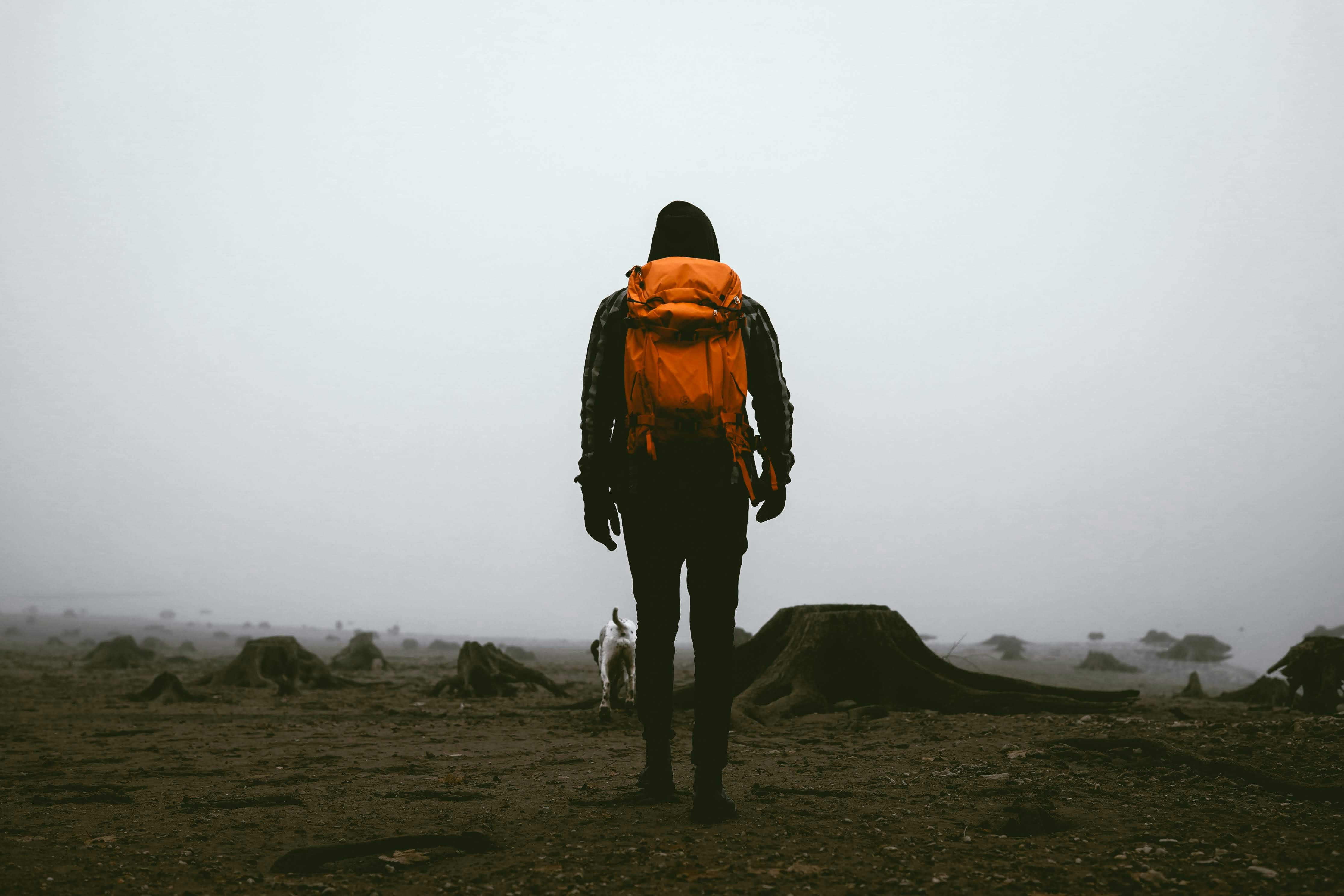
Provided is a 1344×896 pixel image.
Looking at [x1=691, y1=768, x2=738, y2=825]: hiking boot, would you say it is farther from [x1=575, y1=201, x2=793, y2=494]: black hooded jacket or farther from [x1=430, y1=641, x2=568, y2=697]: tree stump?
[x1=430, y1=641, x2=568, y2=697]: tree stump

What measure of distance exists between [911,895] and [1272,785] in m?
2.49

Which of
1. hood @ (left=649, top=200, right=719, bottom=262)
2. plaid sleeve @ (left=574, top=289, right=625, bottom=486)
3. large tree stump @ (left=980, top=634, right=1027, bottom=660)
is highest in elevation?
hood @ (left=649, top=200, right=719, bottom=262)

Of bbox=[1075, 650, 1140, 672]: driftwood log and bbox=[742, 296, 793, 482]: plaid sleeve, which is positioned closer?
bbox=[742, 296, 793, 482]: plaid sleeve

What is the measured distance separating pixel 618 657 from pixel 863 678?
270 centimetres

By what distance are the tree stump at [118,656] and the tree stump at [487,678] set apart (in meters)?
10.9

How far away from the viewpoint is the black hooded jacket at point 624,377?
419 centimetres

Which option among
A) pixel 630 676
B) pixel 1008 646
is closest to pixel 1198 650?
pixel 1008 646

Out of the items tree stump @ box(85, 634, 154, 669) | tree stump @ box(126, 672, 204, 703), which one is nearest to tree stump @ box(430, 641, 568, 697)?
tree stump @ box(126, 672, 204, 703)

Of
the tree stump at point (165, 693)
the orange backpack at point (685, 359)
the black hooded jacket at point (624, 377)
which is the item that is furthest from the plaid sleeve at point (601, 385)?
the tree stump at point (165, 693)

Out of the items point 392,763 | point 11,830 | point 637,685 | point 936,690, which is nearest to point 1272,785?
point 637,685

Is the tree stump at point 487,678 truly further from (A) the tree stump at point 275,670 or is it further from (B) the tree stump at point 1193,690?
(B) the tree stump at point 1193,690

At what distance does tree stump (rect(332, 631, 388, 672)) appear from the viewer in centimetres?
1902

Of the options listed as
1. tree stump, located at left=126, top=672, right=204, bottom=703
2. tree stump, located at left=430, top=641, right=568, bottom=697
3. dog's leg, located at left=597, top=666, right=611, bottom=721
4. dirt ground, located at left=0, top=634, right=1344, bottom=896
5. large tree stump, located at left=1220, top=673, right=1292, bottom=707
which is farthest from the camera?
tree stump, located at left=430, top=641, right=568, bottom=697

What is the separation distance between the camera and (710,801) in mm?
3771
